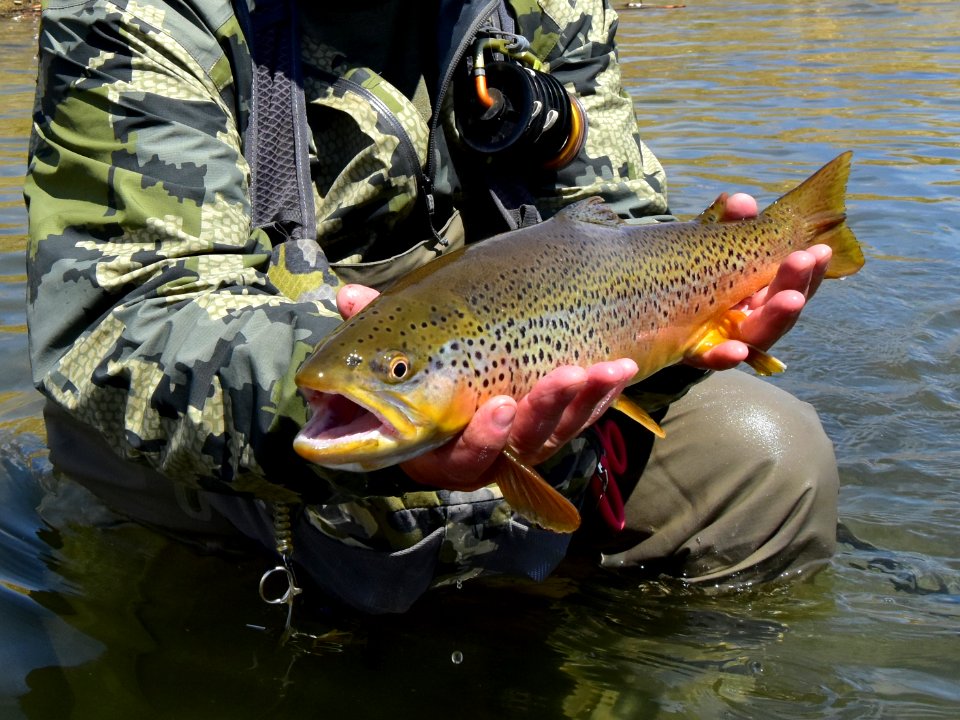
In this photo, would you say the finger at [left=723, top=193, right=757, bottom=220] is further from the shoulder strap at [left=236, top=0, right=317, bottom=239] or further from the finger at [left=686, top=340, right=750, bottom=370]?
the shoulder strap at [left=236, top=0, right=317, bottom=239]

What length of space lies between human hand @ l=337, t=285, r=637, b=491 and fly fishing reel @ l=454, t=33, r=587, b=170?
1.04m

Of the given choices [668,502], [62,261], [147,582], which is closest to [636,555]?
[668,502]

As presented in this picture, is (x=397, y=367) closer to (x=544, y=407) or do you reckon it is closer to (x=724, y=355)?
(x=544, y=407)

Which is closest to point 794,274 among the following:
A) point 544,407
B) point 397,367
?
point 544,407

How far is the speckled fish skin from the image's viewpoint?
1675 mm

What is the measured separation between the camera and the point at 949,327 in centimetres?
Result: 473

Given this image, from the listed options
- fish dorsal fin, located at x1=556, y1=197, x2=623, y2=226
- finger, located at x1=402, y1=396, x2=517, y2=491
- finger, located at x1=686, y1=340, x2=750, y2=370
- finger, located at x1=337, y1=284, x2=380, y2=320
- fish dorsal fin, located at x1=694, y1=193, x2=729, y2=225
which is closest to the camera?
finger, located at x1=402, y1=396, x2=517, y2=491

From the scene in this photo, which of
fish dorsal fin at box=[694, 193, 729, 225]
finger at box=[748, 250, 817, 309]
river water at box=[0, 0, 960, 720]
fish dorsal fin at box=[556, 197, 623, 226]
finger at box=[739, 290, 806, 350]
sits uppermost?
fish dorsal fin at box=[556, 197, 623, 226]

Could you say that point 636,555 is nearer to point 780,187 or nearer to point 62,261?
point 62,261

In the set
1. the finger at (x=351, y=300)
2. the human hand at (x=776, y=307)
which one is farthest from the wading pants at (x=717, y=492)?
the finger at (x=351, y=300)

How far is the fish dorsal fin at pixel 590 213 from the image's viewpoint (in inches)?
86.4

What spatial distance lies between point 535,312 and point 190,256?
28.3 inches

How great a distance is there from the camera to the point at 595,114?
10.5 feet

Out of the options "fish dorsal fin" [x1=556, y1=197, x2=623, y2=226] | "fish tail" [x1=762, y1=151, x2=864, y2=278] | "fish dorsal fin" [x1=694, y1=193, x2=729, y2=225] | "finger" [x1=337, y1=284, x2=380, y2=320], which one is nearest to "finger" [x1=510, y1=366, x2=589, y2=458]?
"finger" [x1=337, y1=284, x2=380, y2=320]
